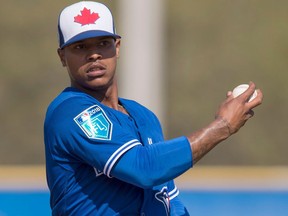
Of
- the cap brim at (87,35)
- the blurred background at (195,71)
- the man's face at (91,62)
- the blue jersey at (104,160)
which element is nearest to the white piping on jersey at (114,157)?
the blue jersey at (104,160)

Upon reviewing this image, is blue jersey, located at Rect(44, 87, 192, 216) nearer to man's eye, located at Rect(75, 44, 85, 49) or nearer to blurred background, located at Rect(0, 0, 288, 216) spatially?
man's eye, located at Rect(75, 44, 85, 49)

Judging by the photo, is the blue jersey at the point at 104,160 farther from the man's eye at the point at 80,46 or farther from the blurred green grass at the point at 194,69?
the blurred green grass at the point at 194,69

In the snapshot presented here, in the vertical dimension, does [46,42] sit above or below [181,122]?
above

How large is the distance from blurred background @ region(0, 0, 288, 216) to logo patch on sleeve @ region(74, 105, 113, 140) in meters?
11.1

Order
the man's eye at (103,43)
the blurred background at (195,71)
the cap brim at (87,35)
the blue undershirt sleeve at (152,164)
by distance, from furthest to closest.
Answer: the blurred background at (195,71) < the man's eye at (103,43) < the cap brim at (87,35) < the blue undershirt sleeve at (152,164)

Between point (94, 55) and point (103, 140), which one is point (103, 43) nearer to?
point (94, 55)

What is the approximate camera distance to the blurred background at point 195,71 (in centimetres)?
1647

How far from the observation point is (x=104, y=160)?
3559 millimetres

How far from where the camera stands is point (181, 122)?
1780 centimetres

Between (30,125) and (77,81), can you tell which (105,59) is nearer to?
(77,81)

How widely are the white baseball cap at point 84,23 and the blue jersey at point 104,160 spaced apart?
0.25 m

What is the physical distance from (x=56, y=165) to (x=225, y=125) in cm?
75

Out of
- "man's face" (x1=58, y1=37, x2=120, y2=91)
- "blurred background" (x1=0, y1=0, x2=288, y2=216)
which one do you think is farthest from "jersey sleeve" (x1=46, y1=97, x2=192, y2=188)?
"blurred background" (x1=0, y1=0, x2=288, y2=216)

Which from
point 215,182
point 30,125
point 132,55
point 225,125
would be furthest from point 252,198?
point 30,125
